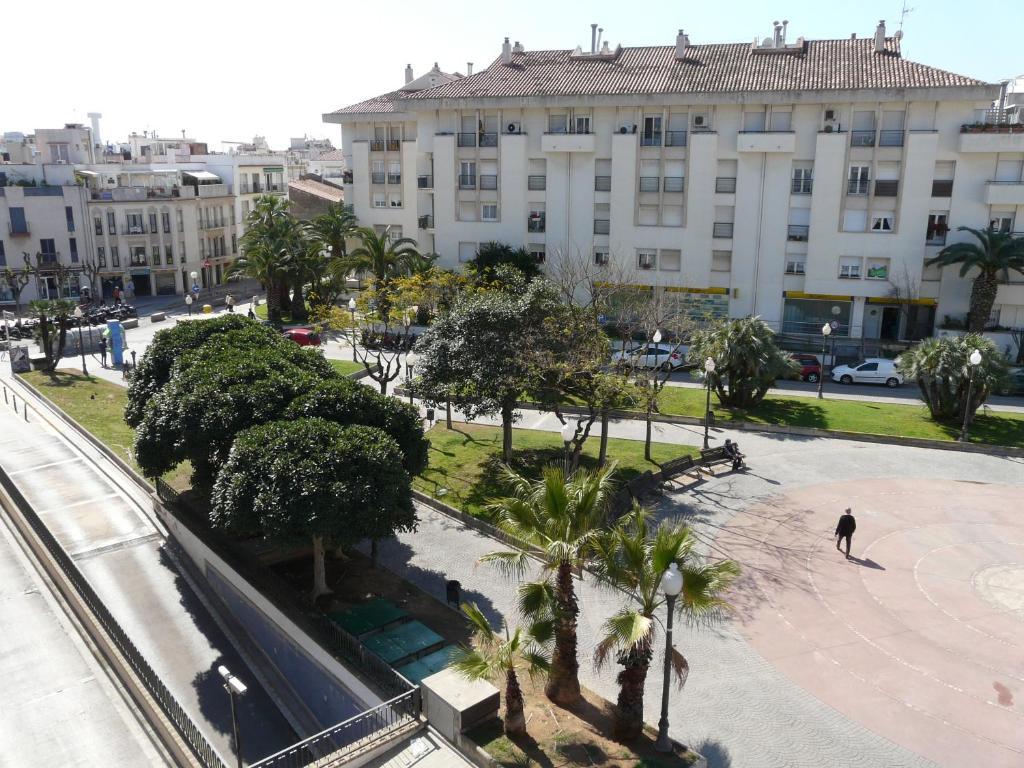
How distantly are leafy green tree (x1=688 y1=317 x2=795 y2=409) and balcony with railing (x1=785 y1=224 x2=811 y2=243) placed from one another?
566 inches

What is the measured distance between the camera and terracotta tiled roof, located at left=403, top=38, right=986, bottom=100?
141ft

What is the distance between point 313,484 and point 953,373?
24.7m

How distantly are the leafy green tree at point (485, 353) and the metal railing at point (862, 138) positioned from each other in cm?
2558

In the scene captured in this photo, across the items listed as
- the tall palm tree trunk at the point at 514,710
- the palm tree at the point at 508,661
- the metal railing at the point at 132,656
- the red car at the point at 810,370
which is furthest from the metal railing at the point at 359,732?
the red car at the point at 810,370

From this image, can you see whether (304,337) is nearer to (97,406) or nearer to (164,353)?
(97,406)

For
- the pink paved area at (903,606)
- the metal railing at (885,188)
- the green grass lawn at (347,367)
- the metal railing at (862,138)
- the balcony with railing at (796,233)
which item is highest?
the metal railing at (862,138)

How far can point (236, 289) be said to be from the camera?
6981cm

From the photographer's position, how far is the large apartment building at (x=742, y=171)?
42.6m

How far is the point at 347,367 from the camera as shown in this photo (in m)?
41.6

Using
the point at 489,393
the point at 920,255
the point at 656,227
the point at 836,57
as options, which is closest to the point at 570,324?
the point at 489,393

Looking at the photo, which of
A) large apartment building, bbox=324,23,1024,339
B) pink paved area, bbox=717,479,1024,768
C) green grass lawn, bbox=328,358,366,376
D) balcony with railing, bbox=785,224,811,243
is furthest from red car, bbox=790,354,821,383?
green grass lawn, bbox=328,358,366,376

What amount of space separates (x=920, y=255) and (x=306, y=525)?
3771 centimetres

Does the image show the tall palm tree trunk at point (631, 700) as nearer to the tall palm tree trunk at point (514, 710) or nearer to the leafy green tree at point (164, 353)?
the tall palm tree trunk at point (514, 710)

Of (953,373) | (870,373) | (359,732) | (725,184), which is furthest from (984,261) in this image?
(359,732)
